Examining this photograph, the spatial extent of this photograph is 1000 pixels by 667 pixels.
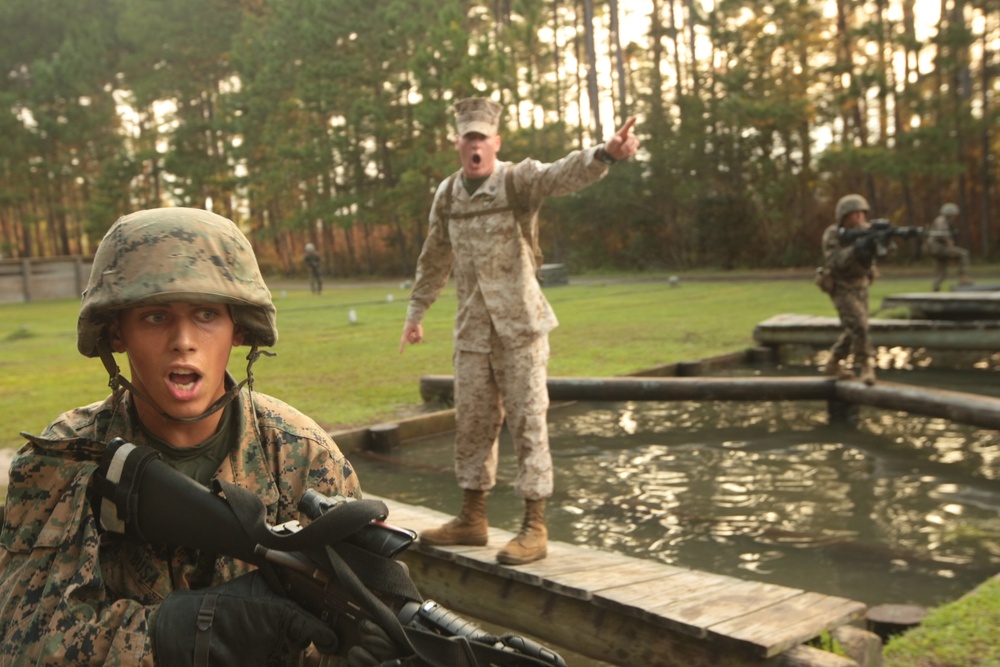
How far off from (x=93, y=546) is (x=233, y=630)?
326mm

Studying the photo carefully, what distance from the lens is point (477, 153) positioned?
4660mm

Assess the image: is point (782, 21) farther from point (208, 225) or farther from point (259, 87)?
point (208, 225)

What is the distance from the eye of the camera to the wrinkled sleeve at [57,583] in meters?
1.80

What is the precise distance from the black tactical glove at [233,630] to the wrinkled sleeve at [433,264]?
3.20 metres

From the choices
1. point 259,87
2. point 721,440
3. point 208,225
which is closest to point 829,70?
point 259,87

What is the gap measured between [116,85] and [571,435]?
4908cm

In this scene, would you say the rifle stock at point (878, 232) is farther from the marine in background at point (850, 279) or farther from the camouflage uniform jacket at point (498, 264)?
the camouflage uniform jacket at point (498, 264)

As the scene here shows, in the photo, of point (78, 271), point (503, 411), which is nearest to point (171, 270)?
point (503, 411)

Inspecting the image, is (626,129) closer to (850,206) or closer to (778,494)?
(778,494)

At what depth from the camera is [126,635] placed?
180 centimetres

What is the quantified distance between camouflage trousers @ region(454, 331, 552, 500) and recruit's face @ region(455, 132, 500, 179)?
78cm

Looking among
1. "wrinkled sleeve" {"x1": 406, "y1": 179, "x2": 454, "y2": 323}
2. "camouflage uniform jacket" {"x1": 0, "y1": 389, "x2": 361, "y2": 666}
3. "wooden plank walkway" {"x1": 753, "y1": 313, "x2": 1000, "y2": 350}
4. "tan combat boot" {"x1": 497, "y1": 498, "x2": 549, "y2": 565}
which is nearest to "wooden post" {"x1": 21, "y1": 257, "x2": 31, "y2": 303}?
"wooden plank walkway" {"x1": 753, "y1": 313, "x2": 1000, "y2": 350}

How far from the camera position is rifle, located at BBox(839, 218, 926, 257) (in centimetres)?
889

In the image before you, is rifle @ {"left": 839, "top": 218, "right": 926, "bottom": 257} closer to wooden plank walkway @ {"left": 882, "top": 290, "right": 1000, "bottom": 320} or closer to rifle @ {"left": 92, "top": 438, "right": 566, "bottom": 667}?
wooden plank walkway @ {"left": 882, "top": 290, "right": 1000, "bottom": 320}
